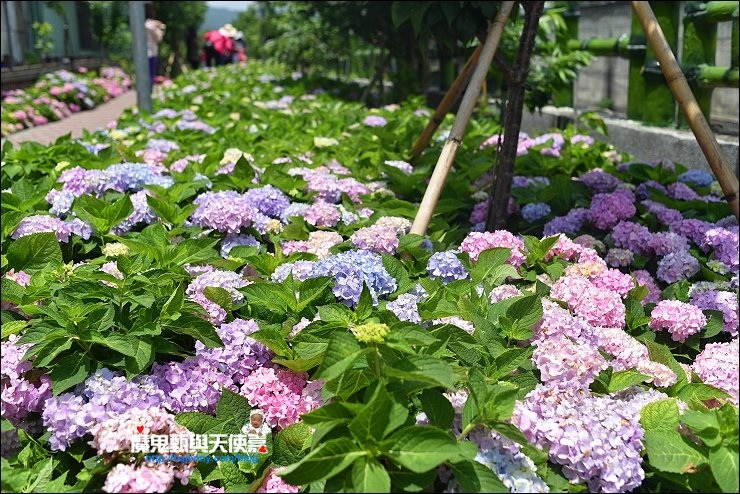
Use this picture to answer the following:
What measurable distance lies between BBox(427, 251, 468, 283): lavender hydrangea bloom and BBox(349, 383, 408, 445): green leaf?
0.98 meters

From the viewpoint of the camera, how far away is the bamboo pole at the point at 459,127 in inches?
108

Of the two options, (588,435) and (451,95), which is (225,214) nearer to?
(451,95)

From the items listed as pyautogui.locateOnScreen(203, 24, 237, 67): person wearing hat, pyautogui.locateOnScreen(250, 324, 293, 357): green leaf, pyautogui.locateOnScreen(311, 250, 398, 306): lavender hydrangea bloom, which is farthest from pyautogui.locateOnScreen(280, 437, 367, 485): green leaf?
pyautogui.locateOnScreen(203, 24, 237, 67): person wearing hat

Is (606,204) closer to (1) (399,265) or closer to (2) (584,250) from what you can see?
(2) (584,250)

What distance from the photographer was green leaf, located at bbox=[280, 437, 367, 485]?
1.42 meters

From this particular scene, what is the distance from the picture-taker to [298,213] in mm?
3072

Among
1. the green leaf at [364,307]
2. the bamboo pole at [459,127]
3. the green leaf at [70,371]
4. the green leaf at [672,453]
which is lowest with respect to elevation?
the green leaf at [672,453]

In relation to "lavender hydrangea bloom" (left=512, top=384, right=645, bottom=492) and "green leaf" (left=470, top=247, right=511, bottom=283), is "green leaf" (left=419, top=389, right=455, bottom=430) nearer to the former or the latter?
"lavender hydrangea bloom" (left=512, top=384, right=645, bottom=492)

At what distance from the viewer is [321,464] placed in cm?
143

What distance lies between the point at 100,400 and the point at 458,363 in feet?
2.65

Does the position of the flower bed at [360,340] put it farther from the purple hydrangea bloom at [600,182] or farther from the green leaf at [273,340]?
the purple hydrangea bloom at [600,182]

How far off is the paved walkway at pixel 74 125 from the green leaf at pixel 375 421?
21.2ft

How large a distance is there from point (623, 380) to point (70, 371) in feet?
4.19

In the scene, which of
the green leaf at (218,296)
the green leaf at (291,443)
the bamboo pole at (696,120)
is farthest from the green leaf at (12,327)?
the bamboo pole at (696,120)
